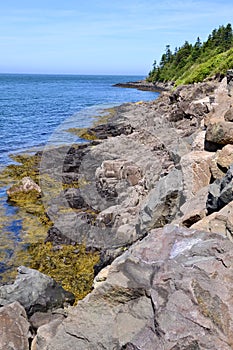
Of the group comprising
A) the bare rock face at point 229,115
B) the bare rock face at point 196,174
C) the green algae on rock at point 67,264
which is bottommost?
the green algae on rock at point 67,264

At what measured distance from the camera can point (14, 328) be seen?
8469 mm

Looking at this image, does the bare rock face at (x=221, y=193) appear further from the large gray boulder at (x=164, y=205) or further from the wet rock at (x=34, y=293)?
the wet rock at (x=34, y=293)

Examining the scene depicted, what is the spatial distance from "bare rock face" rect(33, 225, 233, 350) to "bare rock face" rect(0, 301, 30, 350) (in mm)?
794

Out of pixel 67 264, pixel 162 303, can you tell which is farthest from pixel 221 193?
pixel 67 264

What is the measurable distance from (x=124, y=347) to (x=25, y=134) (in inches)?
1531

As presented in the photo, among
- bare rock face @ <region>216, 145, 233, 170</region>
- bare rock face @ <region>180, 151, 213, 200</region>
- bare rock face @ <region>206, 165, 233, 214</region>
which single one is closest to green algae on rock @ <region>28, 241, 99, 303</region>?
bare rock face @ <region>180, 151, 213, 200</region>

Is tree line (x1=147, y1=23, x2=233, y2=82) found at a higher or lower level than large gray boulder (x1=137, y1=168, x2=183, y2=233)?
higher

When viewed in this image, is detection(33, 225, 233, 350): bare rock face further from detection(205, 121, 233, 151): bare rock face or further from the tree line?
the tree line

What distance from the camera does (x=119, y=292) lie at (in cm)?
689

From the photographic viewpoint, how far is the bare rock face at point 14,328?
8.09 m

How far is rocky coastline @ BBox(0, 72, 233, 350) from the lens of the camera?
588cm

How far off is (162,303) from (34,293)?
214 inches

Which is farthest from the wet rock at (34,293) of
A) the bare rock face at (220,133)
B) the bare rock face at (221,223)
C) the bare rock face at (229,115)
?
the bare rock face at (229,115)

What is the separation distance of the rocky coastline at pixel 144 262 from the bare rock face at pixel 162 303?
0.05ft
